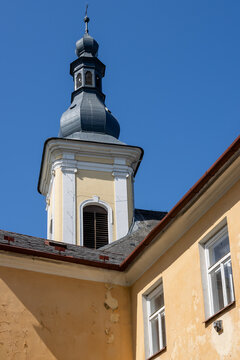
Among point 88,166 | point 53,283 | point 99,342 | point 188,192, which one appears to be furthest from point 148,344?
point 88,166

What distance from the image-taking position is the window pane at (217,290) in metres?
11.8

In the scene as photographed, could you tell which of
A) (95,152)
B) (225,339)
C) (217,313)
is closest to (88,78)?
(95,152)

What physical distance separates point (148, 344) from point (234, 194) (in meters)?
3.70

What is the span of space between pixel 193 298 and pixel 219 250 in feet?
2.98

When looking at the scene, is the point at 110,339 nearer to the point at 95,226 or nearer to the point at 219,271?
the point at 219,271

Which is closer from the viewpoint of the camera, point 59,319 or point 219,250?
point 219,250

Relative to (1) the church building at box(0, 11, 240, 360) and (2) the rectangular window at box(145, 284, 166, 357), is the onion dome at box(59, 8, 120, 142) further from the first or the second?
(2) the rectangular window at box(145, 284, 166, 357)

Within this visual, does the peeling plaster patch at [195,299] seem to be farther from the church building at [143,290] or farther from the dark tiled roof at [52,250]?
the dark tiled roof at [52,250]

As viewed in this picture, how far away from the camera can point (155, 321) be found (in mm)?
13992

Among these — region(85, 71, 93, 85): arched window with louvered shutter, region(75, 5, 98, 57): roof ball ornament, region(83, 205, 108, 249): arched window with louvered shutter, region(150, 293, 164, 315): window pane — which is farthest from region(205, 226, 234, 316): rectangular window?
region(75, 5, 98, 57): roof ball ornament

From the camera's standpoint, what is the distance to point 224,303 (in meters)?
11.7

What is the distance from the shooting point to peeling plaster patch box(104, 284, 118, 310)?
1471 cm

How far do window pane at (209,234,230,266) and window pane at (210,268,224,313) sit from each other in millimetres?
225

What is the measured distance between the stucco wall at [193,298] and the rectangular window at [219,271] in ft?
0.55
